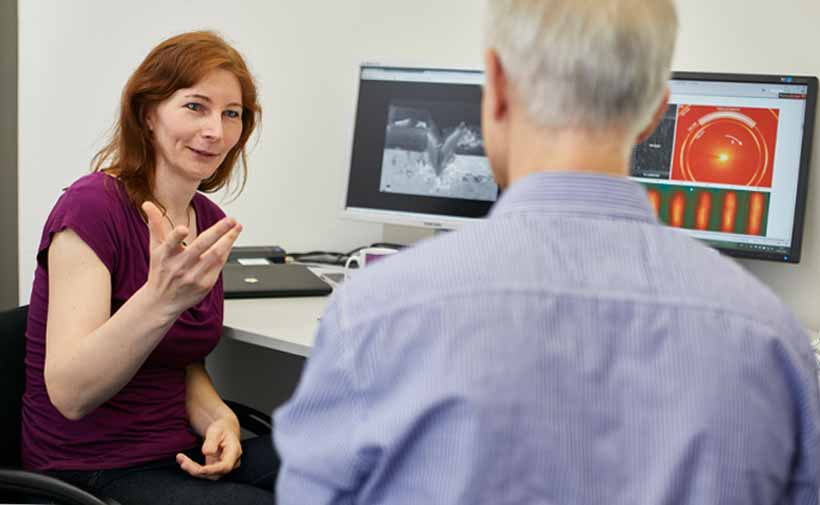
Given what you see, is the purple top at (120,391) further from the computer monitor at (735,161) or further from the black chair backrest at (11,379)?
the computer monitor at (735,161)

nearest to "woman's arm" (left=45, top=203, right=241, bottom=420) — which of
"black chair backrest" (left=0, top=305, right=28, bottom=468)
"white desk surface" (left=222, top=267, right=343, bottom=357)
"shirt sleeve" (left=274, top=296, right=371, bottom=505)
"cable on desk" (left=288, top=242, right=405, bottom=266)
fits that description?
"black chair backrest" (left=0, top=305, right=28, bottom=468)

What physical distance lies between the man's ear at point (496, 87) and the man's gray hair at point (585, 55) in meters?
0.01

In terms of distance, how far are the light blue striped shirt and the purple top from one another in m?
0.91

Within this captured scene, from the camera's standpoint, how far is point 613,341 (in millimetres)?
781

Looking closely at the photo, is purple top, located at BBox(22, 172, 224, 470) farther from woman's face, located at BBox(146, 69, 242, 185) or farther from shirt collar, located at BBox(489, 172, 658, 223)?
shirt collar, located at BBox(489, 172, 658, 223)

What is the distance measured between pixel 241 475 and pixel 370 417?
3.56ft

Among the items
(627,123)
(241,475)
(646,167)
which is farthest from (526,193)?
(646,167)

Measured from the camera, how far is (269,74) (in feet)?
8.93

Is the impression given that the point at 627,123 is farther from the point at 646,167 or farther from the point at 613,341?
the point at 646,167

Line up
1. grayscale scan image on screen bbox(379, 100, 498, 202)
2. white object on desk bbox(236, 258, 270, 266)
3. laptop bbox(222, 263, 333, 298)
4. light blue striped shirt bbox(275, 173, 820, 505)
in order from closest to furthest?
light blue striped shirt bbox(275, 173, 820, 505)
laptop bbox(222, 263, 333, 298)
grayscale scan image on screen bbox(379, 100, 498, 202)
white object on desk bbox(236, 258, 270, 266)

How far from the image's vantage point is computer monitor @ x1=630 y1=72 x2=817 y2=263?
2039mm

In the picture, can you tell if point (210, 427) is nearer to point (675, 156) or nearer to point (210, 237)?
point (210, 237)

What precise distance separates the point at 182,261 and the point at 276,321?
18.2 inches

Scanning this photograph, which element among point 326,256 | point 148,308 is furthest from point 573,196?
point 326,256
